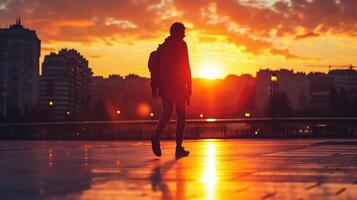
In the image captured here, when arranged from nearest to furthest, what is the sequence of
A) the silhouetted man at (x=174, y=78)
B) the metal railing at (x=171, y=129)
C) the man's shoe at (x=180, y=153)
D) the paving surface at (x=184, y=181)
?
the paving surface at (x=184, y=181) < the man's shoe at (x=180, y=153) < the silhouetted man at (x=174, y=78) < the metal railing at (x=171, y=129)

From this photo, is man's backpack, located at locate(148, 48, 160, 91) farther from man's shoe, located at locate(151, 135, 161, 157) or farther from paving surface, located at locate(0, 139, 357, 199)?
paving surface, located at locate(0, 139, 357, 199)

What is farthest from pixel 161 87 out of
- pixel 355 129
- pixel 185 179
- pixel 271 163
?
pixel 355 129

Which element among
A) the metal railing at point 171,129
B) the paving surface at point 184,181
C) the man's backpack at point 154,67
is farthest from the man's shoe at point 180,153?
the metal railing at point 171,129

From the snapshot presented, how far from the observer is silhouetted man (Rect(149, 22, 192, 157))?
10.4 m

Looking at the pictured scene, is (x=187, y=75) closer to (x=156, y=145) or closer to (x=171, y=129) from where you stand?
(x=156, y=145)

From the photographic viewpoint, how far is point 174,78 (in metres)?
10.4

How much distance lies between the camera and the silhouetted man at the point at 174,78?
34.1ft

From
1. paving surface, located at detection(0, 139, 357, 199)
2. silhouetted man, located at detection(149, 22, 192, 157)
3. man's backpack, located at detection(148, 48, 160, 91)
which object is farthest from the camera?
man's backpack, located at detection(148, 48, 160, 91)

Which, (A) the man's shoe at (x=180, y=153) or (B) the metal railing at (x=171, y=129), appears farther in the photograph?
(B) the metal railing at (x=171, y=129)

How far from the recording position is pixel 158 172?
6711 millimetres

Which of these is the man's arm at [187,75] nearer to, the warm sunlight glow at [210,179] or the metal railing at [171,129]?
the warm sunlight glow at [210,179]

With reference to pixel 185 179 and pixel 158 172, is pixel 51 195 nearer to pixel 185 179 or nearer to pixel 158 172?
pixel 185 179

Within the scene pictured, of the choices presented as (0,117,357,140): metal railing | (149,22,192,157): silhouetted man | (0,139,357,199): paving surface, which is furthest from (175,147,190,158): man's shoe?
(0,117,357,140): metal railing

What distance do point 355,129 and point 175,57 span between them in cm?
2616
